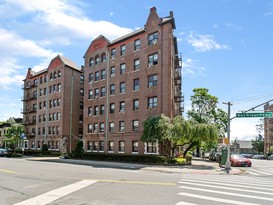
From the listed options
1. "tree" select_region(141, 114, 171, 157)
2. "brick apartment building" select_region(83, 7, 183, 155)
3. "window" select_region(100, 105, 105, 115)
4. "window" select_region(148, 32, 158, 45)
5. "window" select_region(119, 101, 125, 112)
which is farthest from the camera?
"window" select_region(100, 105, 105, 115)

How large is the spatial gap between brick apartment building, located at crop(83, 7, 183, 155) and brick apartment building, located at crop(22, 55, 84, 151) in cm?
664

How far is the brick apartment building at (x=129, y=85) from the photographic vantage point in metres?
34.6

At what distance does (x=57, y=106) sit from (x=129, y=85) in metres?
19.0

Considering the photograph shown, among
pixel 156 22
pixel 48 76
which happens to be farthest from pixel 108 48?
pixel 48 76

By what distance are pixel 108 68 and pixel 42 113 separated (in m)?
21.1

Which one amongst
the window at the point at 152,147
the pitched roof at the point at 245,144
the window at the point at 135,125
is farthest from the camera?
the pitched roof at the point at 245,144

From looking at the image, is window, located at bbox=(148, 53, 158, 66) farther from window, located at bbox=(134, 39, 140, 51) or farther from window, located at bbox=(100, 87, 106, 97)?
window, located at bbox=(100, 87, 106, 97)

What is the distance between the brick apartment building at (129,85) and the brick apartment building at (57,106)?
664 cm

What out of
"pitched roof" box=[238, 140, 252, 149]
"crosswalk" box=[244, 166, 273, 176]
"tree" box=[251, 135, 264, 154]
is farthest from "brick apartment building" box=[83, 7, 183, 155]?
"pitched roof" box=[238, 140, 252, 149]

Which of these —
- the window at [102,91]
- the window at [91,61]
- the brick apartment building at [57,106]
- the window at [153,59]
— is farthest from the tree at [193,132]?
the brick apartment building at [57,106]

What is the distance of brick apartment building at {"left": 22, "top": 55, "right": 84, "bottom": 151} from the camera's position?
164ft

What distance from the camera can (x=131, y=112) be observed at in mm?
37469

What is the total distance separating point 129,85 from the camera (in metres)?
38.3

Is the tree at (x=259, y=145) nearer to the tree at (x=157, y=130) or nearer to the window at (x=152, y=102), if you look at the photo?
the window at (x=152, y=102)
